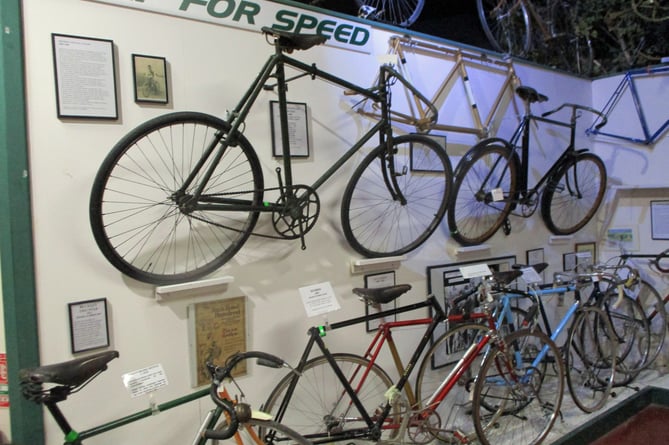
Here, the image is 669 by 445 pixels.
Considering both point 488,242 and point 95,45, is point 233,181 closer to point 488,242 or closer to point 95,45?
point 95,45

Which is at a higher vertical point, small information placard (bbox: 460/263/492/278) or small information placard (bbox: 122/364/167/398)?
small information placard (bbox: 460/263/492/278)

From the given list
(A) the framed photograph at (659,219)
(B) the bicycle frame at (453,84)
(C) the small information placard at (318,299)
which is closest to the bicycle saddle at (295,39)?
(B) the bicycle frame at (453,84)

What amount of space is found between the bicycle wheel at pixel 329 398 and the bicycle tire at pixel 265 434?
0.50ft

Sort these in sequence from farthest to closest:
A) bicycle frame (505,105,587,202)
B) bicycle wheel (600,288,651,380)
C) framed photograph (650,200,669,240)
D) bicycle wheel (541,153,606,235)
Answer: framed photograph (650,200,669,240), bicycle wheel (541,153,606,235), bicycle wheel (600,288,651,380), bicycle frame (505,105,587,202)

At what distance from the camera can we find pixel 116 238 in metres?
1.78

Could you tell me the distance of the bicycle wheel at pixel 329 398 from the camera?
6.98 ft

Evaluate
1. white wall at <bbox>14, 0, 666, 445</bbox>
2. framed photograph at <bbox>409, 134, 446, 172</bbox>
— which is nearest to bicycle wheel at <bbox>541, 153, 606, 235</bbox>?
framed photograph at <bbox>409, 134, 446, 172</bbox>

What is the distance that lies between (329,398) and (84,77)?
1847 millimetres

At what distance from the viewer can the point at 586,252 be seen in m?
3.68

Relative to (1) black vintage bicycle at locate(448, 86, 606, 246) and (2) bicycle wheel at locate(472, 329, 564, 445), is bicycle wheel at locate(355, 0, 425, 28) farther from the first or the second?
(2) bicycle wheel at locate(472, 329, 564, 445)

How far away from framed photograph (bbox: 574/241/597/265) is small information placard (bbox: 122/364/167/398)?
10.3 ft

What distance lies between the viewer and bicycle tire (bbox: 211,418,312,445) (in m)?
1.52

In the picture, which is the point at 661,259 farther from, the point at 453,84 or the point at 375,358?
the point at 375,358

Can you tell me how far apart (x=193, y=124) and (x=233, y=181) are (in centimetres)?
30
